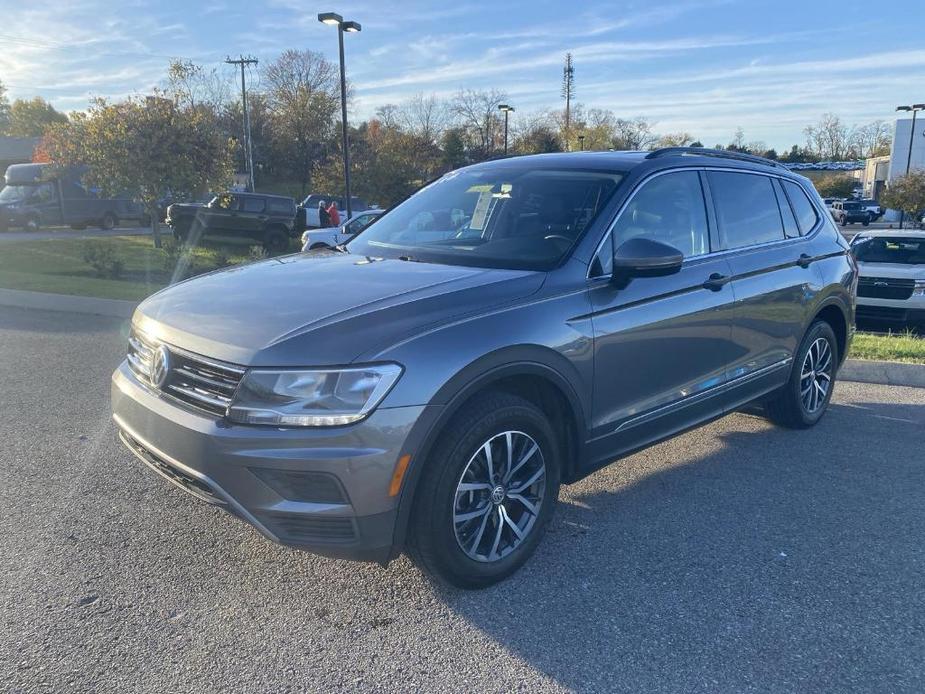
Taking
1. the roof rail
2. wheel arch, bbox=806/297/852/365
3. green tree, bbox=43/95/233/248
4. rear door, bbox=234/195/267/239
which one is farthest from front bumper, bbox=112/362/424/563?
rear door, bbox=234/195/267/239

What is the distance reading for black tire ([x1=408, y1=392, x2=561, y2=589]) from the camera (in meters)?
2.88

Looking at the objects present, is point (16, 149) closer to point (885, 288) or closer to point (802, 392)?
point (885, 288)

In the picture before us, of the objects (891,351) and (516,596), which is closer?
(516,596)

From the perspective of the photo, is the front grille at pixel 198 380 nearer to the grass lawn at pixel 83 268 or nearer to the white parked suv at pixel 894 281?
the grass lawn at pixel 83 268

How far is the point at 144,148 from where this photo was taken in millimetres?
19312

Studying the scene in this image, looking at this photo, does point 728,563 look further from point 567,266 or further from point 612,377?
point 567,266

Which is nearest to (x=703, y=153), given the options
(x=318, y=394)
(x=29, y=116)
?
(x=318, y=394)

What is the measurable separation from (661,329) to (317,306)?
5.94 ft

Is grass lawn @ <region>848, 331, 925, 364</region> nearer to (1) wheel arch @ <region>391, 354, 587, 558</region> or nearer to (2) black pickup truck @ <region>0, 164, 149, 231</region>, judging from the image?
(1) wheel arch @ <region>391, 354, 587, 558</region>

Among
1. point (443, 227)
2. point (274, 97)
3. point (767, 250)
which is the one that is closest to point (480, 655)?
point (443, 227)

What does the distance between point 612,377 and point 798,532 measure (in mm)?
1314

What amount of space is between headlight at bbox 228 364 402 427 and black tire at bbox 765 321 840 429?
11.5 feet

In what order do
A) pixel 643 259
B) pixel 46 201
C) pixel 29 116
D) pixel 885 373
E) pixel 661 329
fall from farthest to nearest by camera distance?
pixel 29 116, pixel 46 201, pixel 885 373, pixel 661 329, pixel 643 259

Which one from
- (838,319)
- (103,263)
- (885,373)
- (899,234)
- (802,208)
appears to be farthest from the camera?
(103,263)
